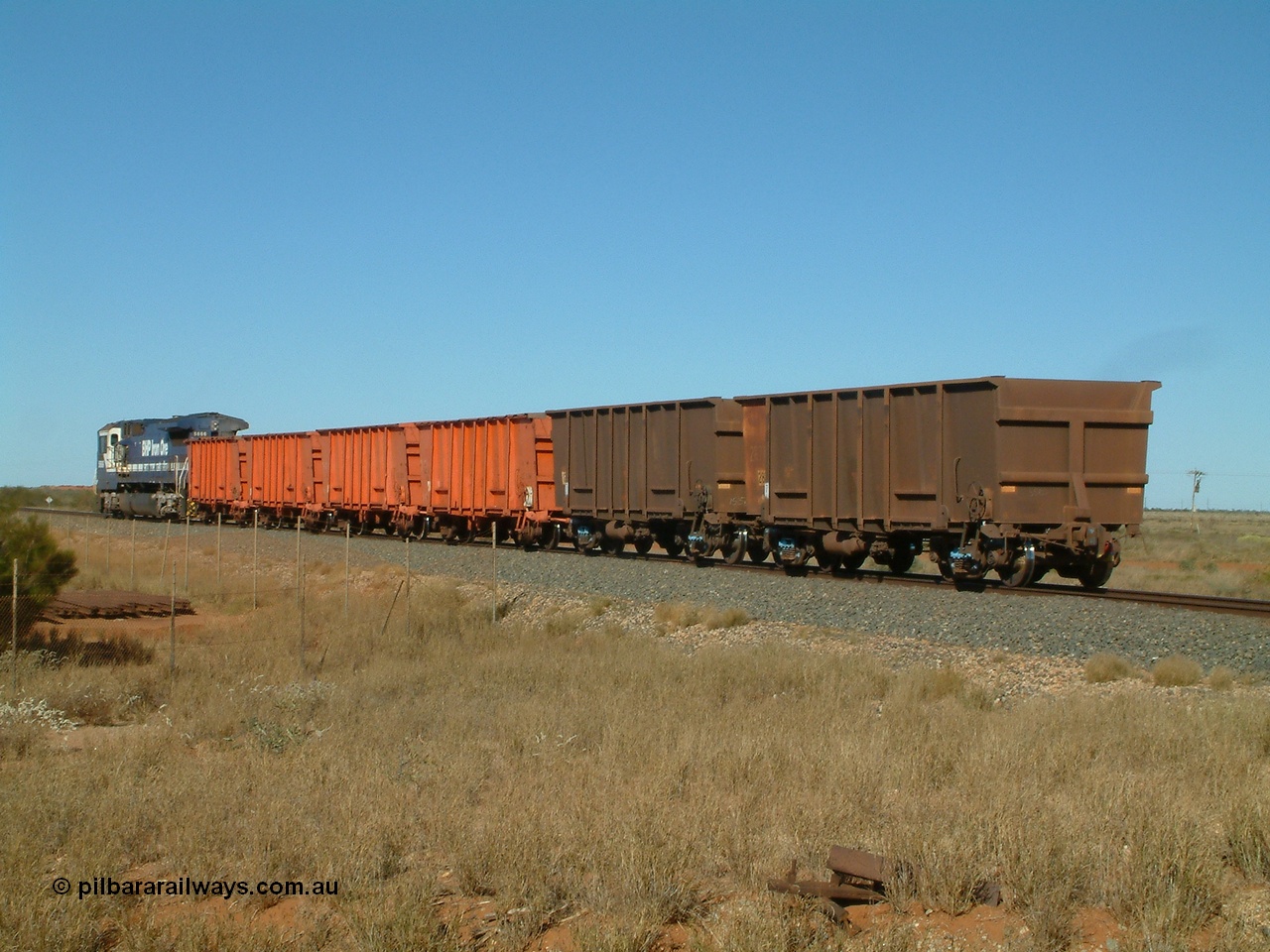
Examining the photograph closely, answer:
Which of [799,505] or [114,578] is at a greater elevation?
[799,505]

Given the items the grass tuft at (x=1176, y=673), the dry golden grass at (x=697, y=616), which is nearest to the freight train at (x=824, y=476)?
the dry golden grass at (x=697, y=616)

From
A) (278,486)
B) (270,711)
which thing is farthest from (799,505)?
(278,486)

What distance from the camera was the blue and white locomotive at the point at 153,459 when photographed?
166 feet

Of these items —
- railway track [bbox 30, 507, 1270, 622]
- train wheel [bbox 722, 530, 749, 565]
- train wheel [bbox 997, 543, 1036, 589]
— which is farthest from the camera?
train wheel [bbox 722, 530, 749, 565]

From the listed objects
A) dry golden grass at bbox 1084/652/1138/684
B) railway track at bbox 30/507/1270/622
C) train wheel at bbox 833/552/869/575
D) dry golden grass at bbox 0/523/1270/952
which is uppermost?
train wheel at bbox 833/552/869/575

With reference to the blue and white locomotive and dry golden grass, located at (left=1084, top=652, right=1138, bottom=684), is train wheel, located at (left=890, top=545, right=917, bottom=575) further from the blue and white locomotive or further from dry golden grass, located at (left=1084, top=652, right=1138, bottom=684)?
the blue and white locomotive

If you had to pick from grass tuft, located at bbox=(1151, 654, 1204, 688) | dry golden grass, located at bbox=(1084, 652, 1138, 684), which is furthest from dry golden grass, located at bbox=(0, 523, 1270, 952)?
dry golden grass, located at bbox=(1084, 652, 1138, 684)

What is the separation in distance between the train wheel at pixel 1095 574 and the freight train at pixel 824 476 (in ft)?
0.10

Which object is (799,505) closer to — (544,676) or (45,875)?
(544,676)

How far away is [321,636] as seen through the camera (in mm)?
17219

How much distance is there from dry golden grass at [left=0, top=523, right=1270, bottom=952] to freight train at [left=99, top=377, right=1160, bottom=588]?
6.51m

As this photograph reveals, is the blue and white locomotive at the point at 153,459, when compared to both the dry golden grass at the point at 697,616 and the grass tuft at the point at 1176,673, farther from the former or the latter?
the grass tuft at the point at 1176,673

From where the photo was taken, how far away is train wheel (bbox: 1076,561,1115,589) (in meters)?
18.6

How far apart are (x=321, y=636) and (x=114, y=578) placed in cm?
1296
